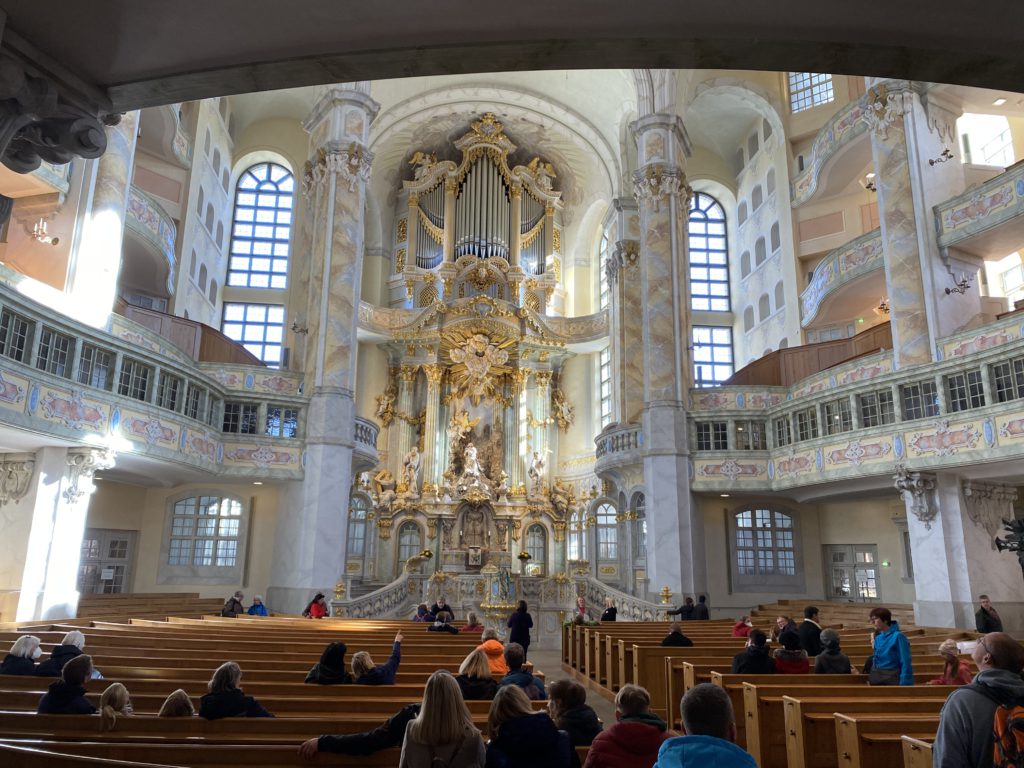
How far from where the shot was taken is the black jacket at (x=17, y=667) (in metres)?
7.16

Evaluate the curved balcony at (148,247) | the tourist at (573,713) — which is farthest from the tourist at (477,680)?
the curved balcony at (148,247)

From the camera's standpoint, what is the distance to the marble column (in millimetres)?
22078

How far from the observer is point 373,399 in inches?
1332

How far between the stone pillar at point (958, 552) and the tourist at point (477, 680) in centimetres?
1445

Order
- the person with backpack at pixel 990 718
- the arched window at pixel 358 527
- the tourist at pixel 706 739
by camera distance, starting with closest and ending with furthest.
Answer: the tourist at pixel 706 739 < the person with backpack at pixel 990 718 < the arched window at pixel 358 527

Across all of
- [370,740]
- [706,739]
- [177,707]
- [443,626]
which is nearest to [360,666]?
[177,707]

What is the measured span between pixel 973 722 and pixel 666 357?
2017cm

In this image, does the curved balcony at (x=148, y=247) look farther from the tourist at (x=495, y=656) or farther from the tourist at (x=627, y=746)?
the tourist at (x=627, y=746)

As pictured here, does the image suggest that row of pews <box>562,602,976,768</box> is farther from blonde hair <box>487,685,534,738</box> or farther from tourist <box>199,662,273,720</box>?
tourist <box>199,662,273,720</box>

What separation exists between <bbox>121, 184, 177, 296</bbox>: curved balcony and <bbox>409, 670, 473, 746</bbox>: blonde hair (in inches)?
753

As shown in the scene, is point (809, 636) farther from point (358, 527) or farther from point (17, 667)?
point (358, 527)

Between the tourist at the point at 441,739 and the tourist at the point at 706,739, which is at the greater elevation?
the tourist at the point at 706,739

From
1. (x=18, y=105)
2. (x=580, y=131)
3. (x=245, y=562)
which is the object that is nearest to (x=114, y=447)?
(x=245, y=562)

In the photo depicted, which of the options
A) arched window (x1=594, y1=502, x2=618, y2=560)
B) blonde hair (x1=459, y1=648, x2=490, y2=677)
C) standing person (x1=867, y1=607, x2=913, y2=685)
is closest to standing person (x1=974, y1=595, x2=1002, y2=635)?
standing person (x1=867, y1=607, x2=913, y2=685)
